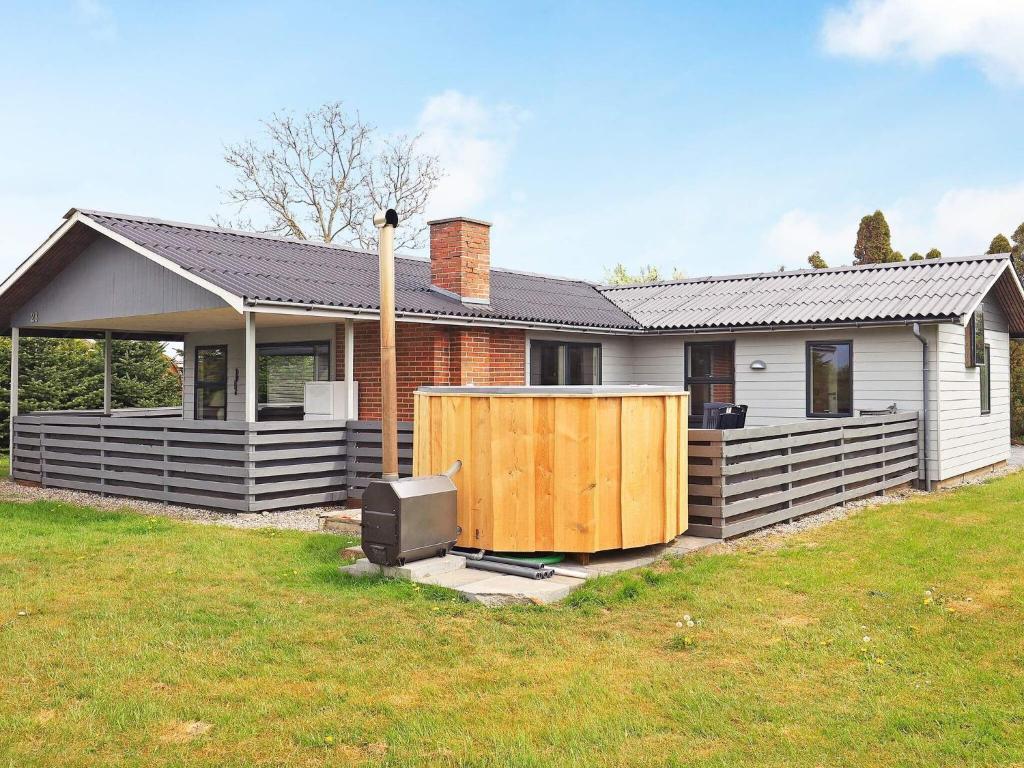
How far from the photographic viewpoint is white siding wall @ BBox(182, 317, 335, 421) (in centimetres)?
1358

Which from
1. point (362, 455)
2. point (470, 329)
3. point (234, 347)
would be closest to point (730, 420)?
point (470, 329)

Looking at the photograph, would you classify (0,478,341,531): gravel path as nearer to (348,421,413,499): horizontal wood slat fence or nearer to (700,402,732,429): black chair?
(348,421,413,499): horizontal wood slat fence

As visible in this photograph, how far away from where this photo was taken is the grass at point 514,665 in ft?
12.9

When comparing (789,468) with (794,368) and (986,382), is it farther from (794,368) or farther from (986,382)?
(986,382)

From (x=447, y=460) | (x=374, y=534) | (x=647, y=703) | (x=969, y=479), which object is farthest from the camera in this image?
(x=969, y=479)

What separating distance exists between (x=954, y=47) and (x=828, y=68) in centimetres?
285

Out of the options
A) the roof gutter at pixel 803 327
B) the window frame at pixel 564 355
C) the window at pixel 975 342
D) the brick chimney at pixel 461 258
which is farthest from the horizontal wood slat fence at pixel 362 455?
the window at pixel 975 342

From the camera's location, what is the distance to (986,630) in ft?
18.7

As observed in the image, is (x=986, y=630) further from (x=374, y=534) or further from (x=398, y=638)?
(x=374, y=534)

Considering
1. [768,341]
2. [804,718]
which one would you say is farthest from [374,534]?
[768,341]

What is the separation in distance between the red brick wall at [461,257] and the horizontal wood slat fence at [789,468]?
5394 millimetres

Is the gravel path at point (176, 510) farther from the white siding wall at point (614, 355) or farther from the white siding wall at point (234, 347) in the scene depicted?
the white siding wall at point (614, 355)

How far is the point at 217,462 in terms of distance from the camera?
11164mm

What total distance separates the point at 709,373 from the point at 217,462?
843 cm
